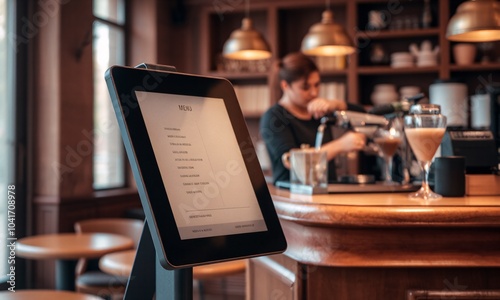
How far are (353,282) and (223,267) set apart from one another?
1.87 meters

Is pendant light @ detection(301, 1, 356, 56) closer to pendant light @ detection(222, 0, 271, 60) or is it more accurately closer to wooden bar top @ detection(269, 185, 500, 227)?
pendant light @ detection(222, 0, 271, 60)

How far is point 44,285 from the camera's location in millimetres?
3957

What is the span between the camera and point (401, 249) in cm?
158

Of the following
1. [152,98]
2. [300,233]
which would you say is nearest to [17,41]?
[300,233]

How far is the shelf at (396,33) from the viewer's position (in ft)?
16.6

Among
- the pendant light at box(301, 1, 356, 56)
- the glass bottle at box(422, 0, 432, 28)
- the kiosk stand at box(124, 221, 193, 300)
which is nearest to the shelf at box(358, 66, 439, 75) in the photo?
the glass bottle at box(422, 0, 432, 28)

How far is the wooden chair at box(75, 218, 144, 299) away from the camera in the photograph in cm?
336

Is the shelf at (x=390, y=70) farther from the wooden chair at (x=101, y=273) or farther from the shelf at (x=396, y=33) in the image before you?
the wooden chair at (x=101, y=273)

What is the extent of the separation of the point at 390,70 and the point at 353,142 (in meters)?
2.66

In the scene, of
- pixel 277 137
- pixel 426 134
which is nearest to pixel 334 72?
pixel 277 137

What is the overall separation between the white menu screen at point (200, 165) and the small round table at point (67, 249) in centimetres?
212

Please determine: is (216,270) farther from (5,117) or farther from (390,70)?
(390,70)

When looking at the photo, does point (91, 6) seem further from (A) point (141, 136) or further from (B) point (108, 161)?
(A) point (141, 136)

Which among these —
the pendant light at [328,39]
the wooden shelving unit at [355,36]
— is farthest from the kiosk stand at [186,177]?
the wooden shelving unit at [355,36]
